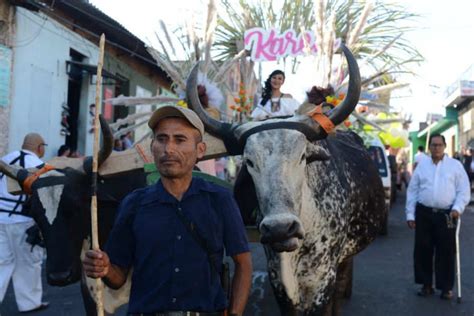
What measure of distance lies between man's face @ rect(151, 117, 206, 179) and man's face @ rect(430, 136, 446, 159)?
516 cm

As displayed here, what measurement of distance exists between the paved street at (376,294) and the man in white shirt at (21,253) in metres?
0.19

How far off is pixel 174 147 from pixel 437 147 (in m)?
5.28

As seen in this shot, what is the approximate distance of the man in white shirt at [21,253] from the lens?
19.1 ft

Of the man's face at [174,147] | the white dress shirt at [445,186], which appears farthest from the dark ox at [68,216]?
the white dress shirt at [445,186]

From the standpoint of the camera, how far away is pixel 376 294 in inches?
271

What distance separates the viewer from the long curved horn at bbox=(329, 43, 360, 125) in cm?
384

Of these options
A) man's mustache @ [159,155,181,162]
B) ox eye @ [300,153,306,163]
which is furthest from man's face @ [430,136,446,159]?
man's mustache @ [159,155,181,162]

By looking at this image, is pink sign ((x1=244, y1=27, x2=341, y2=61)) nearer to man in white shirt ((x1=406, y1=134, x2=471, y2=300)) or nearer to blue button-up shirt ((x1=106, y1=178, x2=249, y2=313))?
man in white shirt ((x1=406, y1=134, x2=471, y2=300))

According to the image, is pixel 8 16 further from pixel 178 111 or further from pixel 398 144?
pixel 398 144

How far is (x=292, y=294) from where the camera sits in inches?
155

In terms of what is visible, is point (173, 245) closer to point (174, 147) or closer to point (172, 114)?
point (174, 147)

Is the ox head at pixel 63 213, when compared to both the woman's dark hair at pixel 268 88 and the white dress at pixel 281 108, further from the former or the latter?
the woman's dark hair at pixel 268 88

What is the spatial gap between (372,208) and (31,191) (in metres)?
3.04

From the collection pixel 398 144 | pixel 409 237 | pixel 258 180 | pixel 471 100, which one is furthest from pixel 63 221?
pixel 471 100
